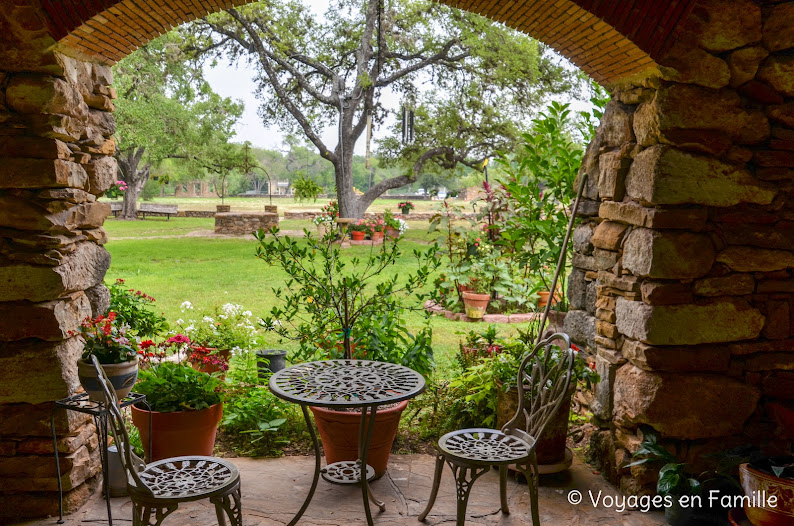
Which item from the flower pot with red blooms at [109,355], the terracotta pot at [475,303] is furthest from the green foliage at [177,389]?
the terracotta pot at [475,303]

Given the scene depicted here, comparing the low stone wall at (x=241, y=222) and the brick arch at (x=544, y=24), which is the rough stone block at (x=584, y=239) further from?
the low stone wall at (x=241, y=222)

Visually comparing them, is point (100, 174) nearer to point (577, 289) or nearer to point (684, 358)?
point (577, 289)

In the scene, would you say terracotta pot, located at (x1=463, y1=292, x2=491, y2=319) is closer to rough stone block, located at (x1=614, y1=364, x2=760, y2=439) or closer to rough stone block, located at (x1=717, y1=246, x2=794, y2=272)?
rough stone block, located at (x1=614, y1=364, x2=760, y2=439)

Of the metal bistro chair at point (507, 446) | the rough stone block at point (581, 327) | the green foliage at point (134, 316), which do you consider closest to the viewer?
the metal bistro chair at point (507, 446)

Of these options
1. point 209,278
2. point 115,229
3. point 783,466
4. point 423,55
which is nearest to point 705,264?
point 783,466

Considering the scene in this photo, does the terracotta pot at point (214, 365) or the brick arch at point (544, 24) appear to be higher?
the brick arch at point (544, 24)

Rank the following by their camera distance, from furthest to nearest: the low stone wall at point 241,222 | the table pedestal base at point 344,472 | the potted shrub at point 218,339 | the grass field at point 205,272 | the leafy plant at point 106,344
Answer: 1. the low stone wall at point 241,222
2. the grass field at point 205,272
3. the potted shrub at point 218,339
4. the table pedestal base at point 344,472
5. the leafy plant at point 106,344

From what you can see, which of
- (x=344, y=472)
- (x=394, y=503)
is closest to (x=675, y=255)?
(x=394, y=503)

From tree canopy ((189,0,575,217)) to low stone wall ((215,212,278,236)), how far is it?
193cm

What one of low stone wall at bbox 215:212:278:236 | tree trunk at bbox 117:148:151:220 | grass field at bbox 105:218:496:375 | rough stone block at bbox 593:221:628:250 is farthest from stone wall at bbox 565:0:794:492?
tree trunk at bbox 117:148:151:220

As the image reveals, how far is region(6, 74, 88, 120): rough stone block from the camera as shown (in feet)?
8.13

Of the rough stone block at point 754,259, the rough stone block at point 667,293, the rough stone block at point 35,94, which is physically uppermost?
the rough stone block at point 35,94

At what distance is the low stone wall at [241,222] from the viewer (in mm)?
13922

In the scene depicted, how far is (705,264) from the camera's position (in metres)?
2.70
